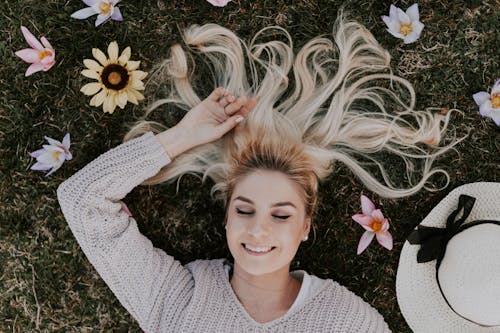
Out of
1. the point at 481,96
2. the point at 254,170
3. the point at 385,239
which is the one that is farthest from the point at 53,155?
the point at 481,96

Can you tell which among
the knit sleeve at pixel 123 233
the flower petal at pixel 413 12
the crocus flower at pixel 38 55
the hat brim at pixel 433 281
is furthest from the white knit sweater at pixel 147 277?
the flower petal at pixel 413 12

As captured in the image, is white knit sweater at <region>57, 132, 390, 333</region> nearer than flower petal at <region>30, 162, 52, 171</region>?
Yes

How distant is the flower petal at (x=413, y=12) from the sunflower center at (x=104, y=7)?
4.59ft

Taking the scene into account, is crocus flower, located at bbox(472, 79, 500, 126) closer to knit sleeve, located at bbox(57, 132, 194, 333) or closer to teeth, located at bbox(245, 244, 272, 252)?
teeth, located at bbox(245, 244, 272, 252)

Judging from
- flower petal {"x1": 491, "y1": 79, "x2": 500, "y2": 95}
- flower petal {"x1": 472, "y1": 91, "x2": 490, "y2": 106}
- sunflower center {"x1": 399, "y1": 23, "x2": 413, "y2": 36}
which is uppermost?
sunflower center {"x1": 399, "y1": 23, "x2": 413, "y2": 36}

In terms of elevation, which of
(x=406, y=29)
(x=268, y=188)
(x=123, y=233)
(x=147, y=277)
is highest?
(x=406, y=29)

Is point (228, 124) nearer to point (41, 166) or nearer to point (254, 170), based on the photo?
point (254, 170)

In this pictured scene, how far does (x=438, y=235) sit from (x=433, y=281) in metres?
→ 0.21

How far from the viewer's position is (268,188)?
2627 mm

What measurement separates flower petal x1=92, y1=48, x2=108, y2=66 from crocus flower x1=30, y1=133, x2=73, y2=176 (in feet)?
1.24

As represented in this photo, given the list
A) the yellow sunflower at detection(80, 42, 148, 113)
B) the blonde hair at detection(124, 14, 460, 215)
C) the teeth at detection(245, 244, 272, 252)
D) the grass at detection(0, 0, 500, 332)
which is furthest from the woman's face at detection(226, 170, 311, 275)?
the yellow sunflower at detection(80, 42, 148, 113)

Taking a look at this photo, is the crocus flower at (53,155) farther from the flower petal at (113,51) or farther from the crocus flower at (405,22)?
the crocus flower at (405,22)

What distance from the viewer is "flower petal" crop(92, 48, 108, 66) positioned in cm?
289

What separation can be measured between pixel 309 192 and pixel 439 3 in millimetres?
1124
